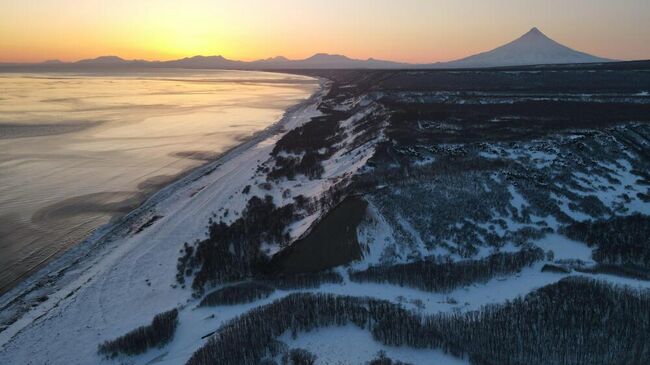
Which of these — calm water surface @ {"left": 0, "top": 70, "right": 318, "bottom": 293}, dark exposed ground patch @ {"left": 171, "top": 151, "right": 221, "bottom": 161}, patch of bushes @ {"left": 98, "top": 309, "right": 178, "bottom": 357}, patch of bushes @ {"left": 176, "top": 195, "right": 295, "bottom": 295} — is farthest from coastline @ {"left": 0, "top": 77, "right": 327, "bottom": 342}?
dark exposed ground patch @ {"left": 171, "top": 151, "right": 221, "bottom": 161}

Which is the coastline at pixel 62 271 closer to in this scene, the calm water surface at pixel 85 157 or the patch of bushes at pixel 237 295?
the calm water surface at pixel 85 157

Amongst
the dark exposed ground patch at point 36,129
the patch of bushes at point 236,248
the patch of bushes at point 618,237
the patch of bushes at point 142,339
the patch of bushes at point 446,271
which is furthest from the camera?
the dark exposed ground patch at point 36,129

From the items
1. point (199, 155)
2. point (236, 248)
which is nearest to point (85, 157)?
point (199, 155)

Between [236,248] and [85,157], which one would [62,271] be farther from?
[85,157]

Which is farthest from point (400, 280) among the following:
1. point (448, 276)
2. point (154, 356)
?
point (154, 356)

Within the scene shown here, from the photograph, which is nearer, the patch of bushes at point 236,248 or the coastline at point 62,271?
the coastline at point 62,271

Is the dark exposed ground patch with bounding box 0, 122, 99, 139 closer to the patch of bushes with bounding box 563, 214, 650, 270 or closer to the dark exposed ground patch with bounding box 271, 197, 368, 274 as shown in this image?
the dark exposed ground patch with bounding box 271, 197, 368, 274

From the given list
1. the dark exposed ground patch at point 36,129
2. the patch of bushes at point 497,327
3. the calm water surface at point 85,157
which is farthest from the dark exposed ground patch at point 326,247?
the dark exposed ground patch at point 36,129
